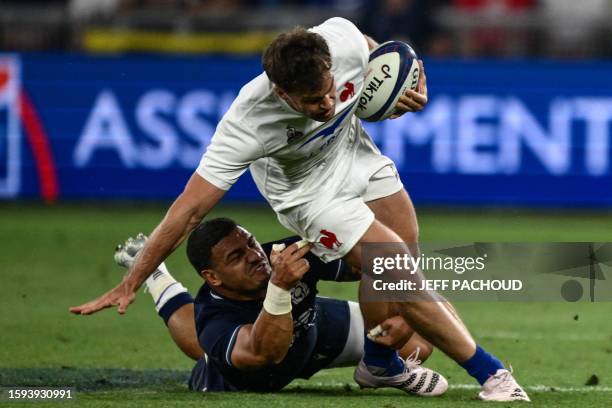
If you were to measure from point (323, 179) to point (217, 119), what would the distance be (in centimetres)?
752

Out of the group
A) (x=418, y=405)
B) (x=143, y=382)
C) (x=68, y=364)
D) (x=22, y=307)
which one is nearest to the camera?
(x=418, y=405)

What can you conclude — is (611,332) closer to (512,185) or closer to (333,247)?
(333,247)

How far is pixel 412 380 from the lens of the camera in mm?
6398

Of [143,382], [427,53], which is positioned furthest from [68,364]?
[427,53]

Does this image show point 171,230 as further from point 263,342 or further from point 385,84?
point 385,84

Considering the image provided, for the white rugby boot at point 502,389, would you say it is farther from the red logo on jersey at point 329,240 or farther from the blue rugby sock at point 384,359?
the red logo on jersey at point 329,240

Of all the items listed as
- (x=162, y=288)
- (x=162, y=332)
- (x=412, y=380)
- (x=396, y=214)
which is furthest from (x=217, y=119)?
(x=412, y=380)

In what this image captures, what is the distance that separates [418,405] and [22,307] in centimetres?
408

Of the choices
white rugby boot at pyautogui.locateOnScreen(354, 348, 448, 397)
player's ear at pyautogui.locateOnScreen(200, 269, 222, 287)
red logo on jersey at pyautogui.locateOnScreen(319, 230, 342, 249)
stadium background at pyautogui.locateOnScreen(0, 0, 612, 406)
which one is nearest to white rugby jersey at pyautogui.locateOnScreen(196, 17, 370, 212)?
red logo on jersey at pyautogui.locateOnScreen(319, 230, 342, 249)

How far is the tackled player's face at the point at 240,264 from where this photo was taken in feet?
20.8

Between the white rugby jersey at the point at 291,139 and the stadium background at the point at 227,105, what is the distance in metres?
5.33

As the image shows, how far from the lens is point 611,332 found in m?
8.41

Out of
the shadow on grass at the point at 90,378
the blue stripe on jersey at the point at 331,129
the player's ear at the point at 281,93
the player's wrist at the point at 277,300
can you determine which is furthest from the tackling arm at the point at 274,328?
the shadow on grass at the point at 90,378

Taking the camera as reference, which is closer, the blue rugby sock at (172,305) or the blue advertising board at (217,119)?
the blue rugby sock at (172,305)
